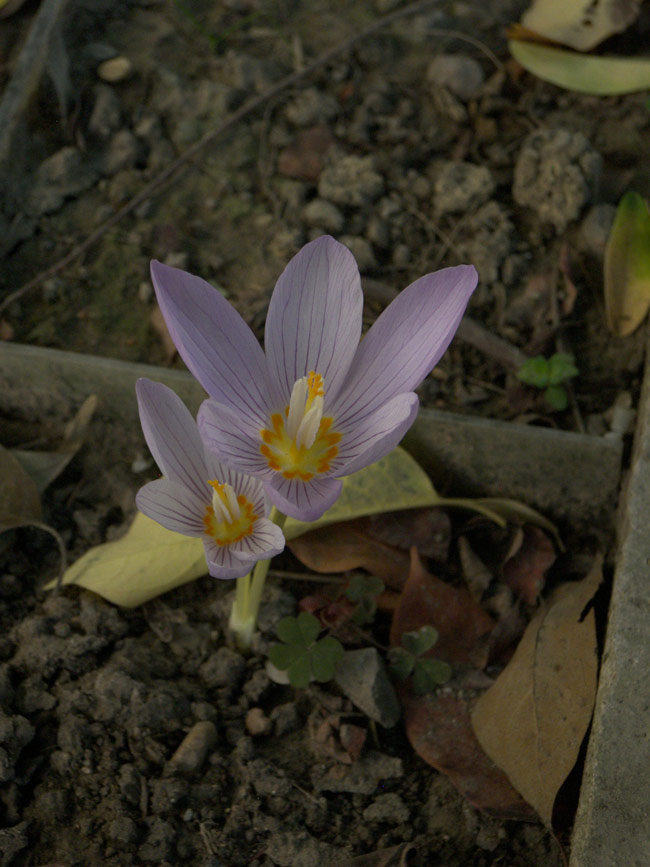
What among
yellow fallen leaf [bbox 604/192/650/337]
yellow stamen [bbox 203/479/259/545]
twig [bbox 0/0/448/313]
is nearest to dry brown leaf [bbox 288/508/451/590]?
yellow stamen [bbox 203/479/259/545]

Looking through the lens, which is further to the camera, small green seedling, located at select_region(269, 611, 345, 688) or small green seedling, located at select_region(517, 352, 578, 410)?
small green seedling, located at select_region(517, 352, 578, 410)

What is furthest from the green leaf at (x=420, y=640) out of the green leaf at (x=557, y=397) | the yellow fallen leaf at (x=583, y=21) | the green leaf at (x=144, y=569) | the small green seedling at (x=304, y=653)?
the yellow fallen leaf at (x=583, y=21)

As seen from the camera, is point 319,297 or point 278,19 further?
point 278,19

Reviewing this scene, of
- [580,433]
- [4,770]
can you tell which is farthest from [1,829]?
[580,433]

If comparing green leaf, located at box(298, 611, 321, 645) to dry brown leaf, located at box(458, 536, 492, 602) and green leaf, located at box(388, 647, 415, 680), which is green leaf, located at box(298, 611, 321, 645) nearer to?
green leaf, located at box(388, 647, 415, 680)

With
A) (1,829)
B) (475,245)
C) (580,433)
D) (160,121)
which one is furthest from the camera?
(160,121)

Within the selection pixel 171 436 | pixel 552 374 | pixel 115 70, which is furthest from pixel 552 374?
pixel 115 70

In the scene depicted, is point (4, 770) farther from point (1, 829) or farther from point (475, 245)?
point (475, 245)
